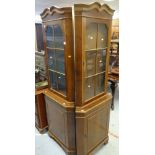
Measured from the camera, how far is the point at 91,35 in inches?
64.2

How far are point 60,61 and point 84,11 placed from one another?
0.68 metres

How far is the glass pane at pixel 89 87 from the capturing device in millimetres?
1761

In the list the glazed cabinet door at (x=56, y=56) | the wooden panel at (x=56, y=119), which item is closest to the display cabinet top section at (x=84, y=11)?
the glazed cabinet door at (x=56, y=56)

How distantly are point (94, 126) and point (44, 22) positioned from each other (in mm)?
1421

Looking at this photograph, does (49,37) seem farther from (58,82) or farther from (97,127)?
(97,127)

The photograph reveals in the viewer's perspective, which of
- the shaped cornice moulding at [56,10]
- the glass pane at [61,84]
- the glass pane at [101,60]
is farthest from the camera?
the glass pane at [61,84]

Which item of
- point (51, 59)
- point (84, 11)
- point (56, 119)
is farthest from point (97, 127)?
point (84, 11)

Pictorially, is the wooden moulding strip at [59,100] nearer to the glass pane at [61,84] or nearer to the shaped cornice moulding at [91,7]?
the glass pane at [61,84]

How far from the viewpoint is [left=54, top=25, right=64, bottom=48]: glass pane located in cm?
173

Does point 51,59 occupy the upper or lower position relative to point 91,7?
lower

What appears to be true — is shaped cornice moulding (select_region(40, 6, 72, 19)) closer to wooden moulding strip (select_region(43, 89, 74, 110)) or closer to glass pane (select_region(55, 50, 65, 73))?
glass pane (select_region(55, 50, 65, 73))

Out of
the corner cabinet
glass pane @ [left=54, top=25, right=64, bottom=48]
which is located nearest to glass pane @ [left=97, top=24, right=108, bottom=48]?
the corner cabinet
